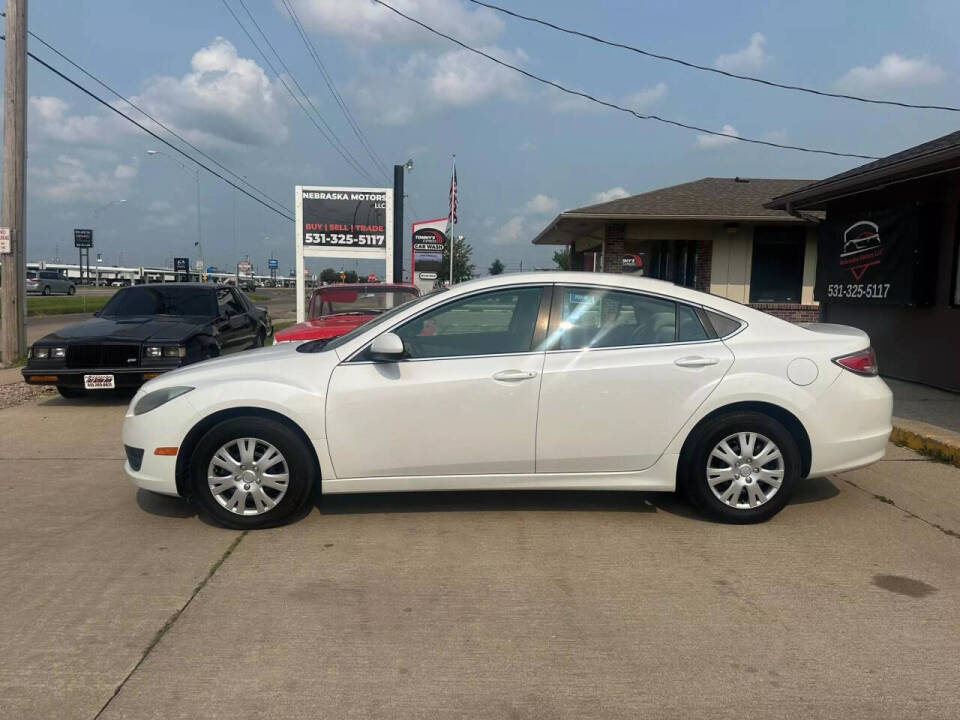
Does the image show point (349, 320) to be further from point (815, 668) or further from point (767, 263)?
point (767, 263)

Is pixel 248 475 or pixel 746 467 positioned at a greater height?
pixel 746 467

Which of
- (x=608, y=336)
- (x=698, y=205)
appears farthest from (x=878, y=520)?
(x=698, y=205)

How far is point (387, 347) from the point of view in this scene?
14.6 feet

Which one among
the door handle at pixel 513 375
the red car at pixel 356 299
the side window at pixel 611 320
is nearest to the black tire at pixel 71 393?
the red car at pixel 356 299

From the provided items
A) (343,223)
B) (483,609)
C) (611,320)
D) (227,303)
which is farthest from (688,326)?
(343,223)

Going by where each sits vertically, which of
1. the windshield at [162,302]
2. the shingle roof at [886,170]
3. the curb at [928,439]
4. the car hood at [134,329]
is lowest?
the curb at [928,439]

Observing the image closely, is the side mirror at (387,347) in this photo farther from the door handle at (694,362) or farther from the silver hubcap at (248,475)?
the door handle at (694,362)

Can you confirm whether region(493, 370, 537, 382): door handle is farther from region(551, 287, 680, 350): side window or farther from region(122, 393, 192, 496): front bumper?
region(122, 393, 192, 496): front bumper

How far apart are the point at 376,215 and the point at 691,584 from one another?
51.2ft

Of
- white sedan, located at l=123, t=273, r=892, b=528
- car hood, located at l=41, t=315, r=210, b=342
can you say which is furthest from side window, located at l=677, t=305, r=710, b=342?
car hood, located at l=41, t=315, r=210, b=342

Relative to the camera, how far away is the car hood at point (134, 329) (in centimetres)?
866

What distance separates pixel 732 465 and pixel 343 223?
15.1 meters

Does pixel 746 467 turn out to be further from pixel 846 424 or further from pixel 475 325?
pixel 475 325

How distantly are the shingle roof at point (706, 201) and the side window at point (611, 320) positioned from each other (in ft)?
43.5
